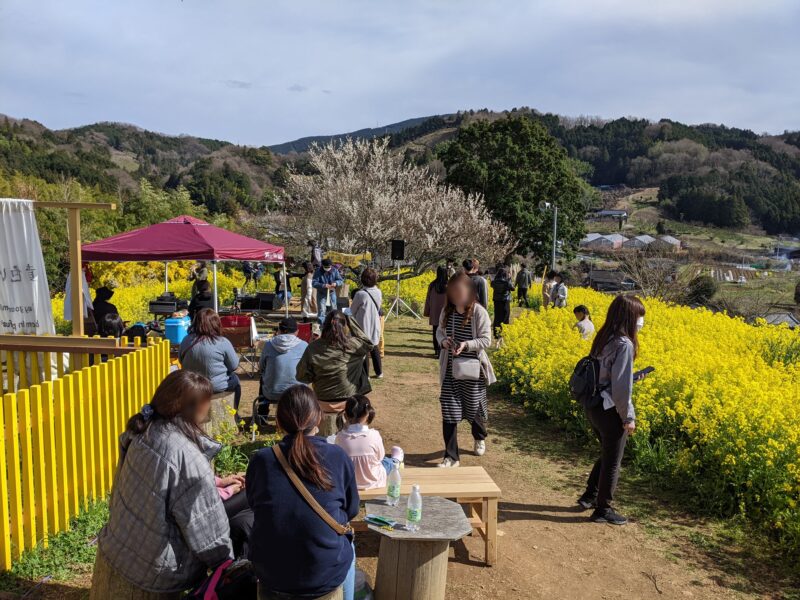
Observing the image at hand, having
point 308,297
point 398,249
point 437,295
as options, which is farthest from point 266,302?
point 437,295

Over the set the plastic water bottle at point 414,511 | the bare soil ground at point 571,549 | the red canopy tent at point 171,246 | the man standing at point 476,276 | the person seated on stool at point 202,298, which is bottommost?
the bare soil ground at point 571,549

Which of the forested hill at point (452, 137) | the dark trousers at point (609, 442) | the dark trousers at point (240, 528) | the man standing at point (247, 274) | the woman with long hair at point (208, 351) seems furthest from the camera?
the forested hill at point (452, 137)

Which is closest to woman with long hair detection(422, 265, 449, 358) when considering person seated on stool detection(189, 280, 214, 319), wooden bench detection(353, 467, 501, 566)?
person seated on stool detection(189, 280, 214, 319)

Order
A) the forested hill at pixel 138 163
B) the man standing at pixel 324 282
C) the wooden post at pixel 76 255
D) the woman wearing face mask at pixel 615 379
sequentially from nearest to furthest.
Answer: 1. the woman wearing face mask at pixel 615 379
2. the wooden post at pixel 76 255
3. the man standing at pixel 324 282
4. the forested hill at pixel 138 163

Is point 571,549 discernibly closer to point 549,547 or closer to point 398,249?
point 549,547

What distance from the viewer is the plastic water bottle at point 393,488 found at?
3.53m

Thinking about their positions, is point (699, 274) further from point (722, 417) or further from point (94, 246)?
point (94, 246)

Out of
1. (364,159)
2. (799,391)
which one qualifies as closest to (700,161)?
(364,159)

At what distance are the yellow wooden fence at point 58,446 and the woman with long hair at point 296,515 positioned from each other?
168 centimetres

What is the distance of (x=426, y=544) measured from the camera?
10.7 feet

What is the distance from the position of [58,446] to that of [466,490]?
2.61 metres

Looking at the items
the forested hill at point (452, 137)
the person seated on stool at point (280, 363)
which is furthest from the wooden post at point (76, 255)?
the forested hill at point (452, 137)

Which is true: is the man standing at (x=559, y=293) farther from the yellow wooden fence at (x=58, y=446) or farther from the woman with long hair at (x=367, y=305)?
the yellow wooden fence at (x=58, y=446)

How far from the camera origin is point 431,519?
3420mm
